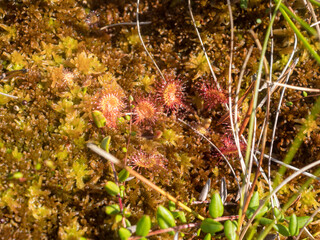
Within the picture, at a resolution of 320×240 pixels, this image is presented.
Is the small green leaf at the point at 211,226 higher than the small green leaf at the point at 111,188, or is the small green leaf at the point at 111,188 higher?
the small green leaf at the point at 111,188

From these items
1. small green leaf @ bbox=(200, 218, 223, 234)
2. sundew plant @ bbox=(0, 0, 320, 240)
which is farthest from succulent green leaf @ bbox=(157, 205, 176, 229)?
small green leaf @ bbox=(200, 218, 223, 234)

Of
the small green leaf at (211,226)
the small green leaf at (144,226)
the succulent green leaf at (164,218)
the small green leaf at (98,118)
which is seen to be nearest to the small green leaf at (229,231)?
the small green leaf at (211,226)

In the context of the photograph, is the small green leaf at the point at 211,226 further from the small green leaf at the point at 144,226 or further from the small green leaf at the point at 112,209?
the small green leaf at the point at 112,209

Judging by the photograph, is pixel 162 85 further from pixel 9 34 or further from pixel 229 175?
pixel 9 34

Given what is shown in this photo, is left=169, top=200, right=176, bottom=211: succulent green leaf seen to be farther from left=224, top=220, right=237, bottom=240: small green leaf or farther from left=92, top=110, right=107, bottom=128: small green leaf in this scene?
left=92, top=110, right=107, bottom=128: small green leaf

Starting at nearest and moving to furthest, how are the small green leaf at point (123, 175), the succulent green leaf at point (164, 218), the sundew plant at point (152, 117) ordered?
the succulent green leaf at point (164, 218) → the small green leaf at point (123, 175) → the sundew plant at point (152, 117)

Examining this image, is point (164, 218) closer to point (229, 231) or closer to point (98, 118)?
point (229, 231)
